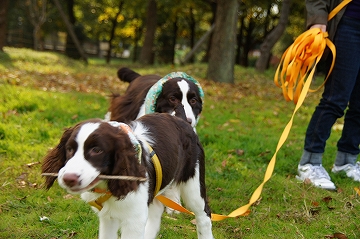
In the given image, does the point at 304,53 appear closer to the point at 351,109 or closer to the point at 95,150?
the point at 351,109

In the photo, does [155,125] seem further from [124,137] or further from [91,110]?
[91,110]

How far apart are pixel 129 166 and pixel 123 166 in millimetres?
33

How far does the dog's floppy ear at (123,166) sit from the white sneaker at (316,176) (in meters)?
3.04

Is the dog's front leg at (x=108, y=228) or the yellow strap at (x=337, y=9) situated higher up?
the yellow strap at (x=337, y=9)

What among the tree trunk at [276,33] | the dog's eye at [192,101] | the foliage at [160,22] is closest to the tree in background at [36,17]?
the foliage at [160,22]

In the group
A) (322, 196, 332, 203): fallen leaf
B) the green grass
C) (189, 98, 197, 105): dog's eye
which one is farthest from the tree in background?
(322, 196, 332, 203): fallen leaf

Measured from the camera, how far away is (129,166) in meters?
2.41

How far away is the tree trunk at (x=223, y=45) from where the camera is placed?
13008mm

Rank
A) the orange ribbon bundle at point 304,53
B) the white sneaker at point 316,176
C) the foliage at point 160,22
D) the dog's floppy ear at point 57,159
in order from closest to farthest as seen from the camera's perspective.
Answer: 1. the dog's floppy ear at point 57,159
2. the orange ribbon bundle at point 304,53
3. the white sneaker at point 316,176
4. the foliage at point 160,22

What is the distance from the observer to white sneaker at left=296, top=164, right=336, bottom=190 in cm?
484

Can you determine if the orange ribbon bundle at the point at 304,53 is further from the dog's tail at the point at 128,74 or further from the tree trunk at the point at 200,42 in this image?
the tree trunk at the point at 200,42

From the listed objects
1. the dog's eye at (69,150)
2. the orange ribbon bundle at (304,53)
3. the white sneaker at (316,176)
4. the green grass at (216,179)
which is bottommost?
the green grass at (216,179)

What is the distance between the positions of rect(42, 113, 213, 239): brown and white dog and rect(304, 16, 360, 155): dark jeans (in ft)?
7.07

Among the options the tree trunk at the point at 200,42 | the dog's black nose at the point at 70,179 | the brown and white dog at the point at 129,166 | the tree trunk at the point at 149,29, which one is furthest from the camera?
the tree trunk at the point at 149,29
